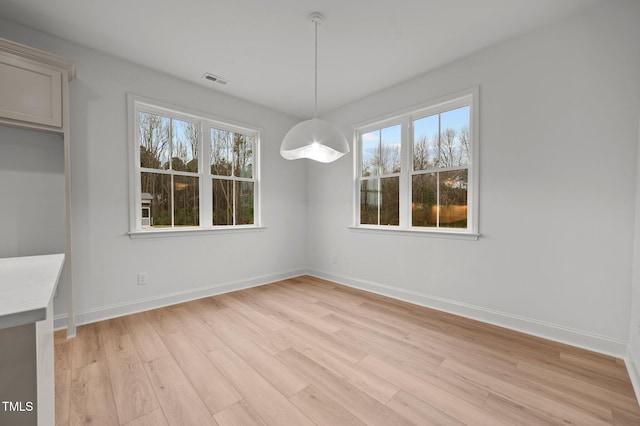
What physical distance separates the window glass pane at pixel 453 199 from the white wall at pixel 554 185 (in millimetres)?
215

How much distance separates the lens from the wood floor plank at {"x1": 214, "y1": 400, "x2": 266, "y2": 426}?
1.48 meters

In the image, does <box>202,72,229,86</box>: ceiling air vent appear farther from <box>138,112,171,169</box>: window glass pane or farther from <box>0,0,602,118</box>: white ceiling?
<box>138,112,171,169</box>: window glass pane

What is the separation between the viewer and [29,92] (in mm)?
2186

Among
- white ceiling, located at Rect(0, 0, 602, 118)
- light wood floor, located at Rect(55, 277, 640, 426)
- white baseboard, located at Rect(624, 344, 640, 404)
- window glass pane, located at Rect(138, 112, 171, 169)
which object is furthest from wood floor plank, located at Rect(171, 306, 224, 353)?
white baseboard, located at Rect(624, 344, 640, 404)

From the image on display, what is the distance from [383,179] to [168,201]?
2880 millimetres

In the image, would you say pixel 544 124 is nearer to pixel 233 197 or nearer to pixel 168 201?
pixel 233 197

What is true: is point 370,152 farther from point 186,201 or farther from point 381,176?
point 186,201

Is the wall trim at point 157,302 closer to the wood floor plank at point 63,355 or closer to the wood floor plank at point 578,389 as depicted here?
→ the wood floor plank at point 63,355

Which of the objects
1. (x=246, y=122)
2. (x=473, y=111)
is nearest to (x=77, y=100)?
(x=246, y=122)

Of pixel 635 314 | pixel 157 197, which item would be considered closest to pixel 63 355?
pixel 157 197

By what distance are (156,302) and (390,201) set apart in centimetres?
324

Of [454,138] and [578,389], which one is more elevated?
[454,138]

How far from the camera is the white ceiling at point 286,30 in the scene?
2213 millimetres

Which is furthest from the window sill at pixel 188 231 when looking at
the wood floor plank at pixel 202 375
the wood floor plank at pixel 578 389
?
the wood floor plank at pixel 578 389
